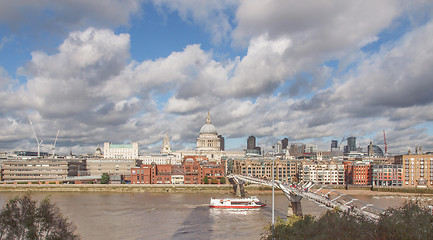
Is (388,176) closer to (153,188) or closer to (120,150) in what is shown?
(153,188)

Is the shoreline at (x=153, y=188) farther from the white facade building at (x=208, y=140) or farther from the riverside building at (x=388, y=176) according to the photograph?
the white facade building at (x=208, y=140)

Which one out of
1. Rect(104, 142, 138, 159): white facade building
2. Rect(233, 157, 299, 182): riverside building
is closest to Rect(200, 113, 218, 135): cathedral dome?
Rect(104, 142, 138, 159): white facade building

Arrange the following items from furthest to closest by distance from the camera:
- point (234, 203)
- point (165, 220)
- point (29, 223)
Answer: point (234, 203)
point (165, 220)
point (29, 223)

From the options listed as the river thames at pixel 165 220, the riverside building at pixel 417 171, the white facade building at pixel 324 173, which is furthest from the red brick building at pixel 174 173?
the riverside building at pixel 417 171

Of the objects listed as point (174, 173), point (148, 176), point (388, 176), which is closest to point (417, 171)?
point (388, 176)

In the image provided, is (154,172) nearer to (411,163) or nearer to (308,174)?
(308,174)

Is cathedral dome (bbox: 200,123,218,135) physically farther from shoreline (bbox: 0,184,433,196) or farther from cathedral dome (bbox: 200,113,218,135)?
shoreline (bbox: 0,184,433,196)

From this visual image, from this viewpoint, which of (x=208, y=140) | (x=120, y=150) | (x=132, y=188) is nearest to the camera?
(x=132, y=188)

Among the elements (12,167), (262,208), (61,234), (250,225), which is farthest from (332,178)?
(61,234)

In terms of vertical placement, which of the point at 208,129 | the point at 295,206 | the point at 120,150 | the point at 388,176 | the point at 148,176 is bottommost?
the point at 148,176
